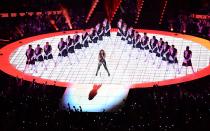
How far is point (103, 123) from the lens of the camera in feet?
47.8

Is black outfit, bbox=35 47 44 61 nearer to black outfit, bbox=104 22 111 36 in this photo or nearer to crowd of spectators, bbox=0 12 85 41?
black outfit, bbox=104 22 111 36

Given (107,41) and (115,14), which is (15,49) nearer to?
(107,41)

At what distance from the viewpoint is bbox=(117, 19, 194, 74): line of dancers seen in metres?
22.4

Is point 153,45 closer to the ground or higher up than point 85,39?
closer to the ground

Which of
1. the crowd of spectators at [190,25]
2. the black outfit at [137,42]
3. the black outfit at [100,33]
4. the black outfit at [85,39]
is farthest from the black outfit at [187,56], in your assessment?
the black outfit at [100,33]

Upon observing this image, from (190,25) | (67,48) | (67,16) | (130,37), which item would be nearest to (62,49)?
(67,48)

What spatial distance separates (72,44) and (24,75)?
5.17 meters

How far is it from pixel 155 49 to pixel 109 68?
2.72 metres

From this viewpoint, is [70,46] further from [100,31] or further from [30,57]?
[100,31]

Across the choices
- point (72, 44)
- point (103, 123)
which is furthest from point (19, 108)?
point (72, 44)

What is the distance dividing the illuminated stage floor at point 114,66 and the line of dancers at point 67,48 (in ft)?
0.85

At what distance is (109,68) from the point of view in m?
23.5

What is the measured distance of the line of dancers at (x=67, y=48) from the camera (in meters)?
23.5

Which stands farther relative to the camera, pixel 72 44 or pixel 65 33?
pixel 65 33
